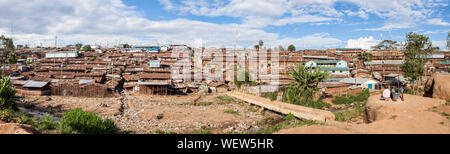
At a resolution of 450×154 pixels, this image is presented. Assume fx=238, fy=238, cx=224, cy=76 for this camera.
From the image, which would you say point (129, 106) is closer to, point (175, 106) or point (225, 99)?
point (175, 106)

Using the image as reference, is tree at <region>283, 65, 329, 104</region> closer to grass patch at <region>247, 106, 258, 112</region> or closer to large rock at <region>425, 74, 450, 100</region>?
grass patch at <region>247, 106, 258, 112</region>

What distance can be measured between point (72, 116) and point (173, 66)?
115ft

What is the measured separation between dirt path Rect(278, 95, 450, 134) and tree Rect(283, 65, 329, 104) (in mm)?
6800

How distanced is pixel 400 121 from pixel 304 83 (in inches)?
408

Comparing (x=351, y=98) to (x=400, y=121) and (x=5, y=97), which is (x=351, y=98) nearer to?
(x=400, y=121)

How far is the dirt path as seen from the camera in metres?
8.41

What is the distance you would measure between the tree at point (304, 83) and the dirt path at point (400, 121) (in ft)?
22.3

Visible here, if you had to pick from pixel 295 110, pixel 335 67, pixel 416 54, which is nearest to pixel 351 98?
pixel 416 54

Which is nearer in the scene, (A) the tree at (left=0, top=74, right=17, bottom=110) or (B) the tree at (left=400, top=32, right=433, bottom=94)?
(A) the tree at (left=0, top=74, right=17, bottom=110)

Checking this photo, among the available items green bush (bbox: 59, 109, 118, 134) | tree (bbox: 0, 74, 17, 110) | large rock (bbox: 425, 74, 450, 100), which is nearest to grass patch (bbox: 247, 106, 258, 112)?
large rock (bbox: 425, 74, 450, 100)

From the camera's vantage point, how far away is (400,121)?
9.65 meters

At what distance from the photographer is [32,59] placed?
53094 millimetres
